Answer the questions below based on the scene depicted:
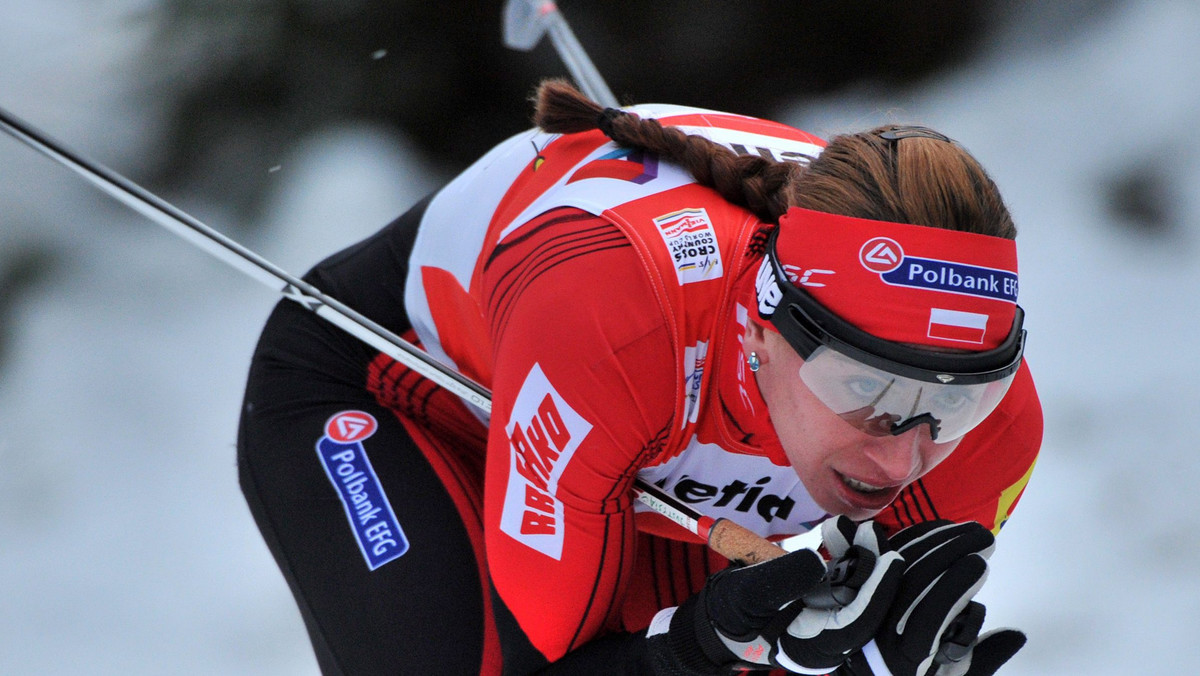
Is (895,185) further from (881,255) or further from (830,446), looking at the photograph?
(830,446)

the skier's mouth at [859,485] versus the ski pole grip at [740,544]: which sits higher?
the skier's mouth at [859,485]

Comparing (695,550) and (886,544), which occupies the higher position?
(886,544)

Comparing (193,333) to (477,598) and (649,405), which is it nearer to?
(477,598)

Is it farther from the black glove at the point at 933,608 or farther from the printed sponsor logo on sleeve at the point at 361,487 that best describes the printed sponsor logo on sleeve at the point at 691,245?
the printed sponsor logo on sleeve at the point at 361,487

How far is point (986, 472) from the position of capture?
58.5 inches

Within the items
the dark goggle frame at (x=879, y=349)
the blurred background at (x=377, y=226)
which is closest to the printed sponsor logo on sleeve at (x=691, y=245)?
the dark goggle frame at (x=879, y=349)

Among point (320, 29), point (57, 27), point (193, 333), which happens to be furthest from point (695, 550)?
point (57, 27)

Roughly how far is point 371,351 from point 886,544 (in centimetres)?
94

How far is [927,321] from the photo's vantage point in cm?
115

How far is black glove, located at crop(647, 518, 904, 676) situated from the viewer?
3.90 ft

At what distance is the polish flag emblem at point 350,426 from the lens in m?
1.75

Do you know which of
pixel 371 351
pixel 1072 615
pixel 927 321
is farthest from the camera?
pixel 1072 615

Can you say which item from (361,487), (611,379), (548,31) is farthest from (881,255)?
(548,31)

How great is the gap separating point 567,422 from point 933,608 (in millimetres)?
462
